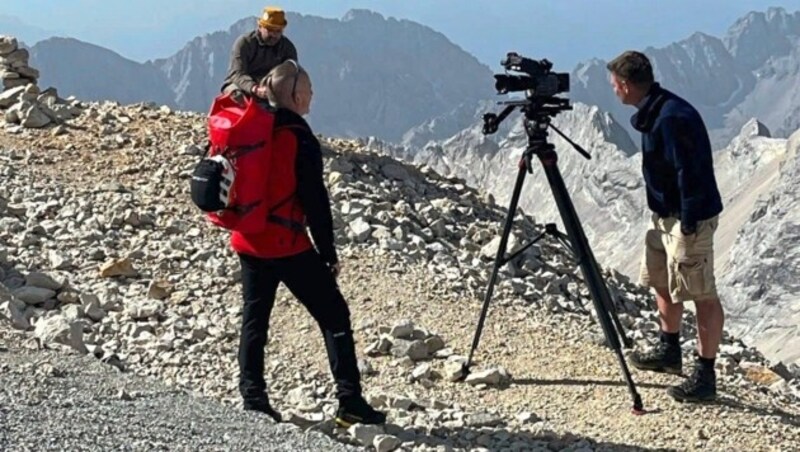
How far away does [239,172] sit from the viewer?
19.0 feet

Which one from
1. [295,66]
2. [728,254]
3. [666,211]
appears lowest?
[728,254]

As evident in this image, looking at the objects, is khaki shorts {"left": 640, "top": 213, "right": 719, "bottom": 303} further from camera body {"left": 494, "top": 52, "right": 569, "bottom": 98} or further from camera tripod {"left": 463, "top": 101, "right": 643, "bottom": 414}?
camera body {"left": 494, "top": 52, "right": 569, "bottom": 98}

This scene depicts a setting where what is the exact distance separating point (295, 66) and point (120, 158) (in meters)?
8.47

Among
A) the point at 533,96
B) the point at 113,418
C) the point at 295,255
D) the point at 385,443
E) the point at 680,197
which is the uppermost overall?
the point at 533,96

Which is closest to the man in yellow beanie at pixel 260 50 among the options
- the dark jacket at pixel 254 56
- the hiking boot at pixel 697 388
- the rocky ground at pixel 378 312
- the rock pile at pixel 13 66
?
the dark jacket at pixel 254 56

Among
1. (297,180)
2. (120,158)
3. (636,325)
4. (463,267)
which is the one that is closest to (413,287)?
(463,267)

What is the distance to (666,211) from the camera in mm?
6980

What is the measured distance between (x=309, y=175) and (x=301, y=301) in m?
Answer: 0.86

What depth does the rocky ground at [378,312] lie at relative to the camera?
22.5 feet

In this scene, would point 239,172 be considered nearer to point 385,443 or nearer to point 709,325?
point 385,443

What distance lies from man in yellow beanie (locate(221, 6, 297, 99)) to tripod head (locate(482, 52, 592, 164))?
174 inches

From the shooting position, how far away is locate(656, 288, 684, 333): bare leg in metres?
7.53

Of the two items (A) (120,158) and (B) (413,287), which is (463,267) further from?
(A) (120,158)

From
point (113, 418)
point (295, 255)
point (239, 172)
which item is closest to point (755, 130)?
point (295, 255)
